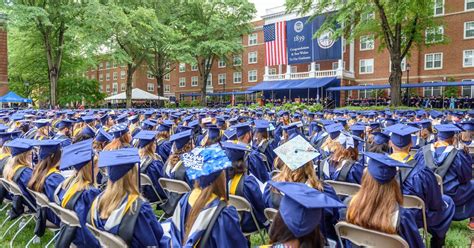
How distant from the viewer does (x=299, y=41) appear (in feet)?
116

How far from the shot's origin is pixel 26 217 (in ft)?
17.9

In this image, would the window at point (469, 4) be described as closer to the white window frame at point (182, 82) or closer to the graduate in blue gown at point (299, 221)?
the white window frame at point (182, 82)

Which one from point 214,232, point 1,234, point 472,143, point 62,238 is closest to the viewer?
point 214,232

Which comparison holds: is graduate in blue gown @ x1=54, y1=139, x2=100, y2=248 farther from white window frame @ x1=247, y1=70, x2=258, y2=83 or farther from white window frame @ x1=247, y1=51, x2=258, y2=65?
white window frame @ x1=247, y1=51, x2=258, y2=65

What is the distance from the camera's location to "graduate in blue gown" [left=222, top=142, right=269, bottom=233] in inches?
145

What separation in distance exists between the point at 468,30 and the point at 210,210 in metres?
36.8

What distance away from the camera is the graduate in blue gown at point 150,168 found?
5.07 m

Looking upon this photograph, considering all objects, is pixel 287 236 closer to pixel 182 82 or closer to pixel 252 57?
pixel 252 57

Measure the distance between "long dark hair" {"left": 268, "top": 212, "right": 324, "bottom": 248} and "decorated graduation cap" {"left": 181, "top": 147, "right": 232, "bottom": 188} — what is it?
625mm

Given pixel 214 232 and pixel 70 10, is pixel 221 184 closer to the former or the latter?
pixel 214 232

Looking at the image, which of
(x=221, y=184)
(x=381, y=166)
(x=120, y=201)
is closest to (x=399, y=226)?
(x=381, y=166)

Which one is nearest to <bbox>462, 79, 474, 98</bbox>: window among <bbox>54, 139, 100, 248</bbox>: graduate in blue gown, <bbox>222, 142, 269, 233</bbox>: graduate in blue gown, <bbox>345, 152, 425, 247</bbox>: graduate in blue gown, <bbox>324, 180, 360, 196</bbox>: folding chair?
<bbox>324, 180, 360, 196</bbox>: folding chair

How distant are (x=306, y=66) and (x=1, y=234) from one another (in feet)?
124

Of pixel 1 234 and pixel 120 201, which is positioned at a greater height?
pixel 120 201
